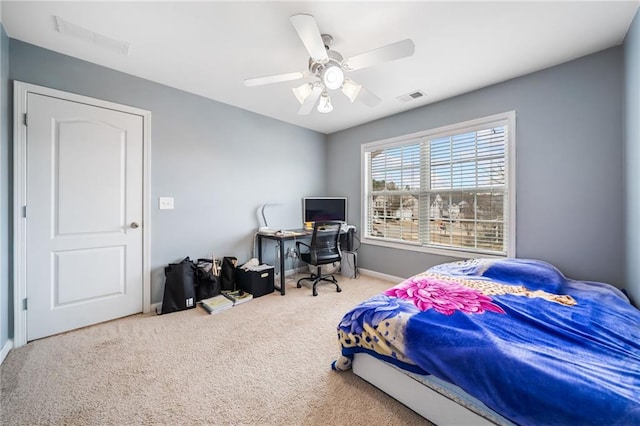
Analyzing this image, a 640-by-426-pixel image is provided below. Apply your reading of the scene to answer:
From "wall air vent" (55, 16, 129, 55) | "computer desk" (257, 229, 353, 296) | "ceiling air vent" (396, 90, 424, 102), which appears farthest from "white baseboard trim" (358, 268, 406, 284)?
"wall air vent" (55, 16, 129, 55)

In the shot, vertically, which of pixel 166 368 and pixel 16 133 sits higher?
pixel 16 133

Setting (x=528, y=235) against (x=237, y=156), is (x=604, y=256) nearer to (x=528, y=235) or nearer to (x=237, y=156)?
(x=528, y=235)

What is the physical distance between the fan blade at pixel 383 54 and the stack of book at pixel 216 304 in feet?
8.52

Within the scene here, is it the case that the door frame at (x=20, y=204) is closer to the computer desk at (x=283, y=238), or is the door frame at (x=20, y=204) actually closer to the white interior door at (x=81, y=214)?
the white interior door at (x=81, y=214)

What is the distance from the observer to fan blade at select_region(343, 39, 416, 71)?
1.51 meters

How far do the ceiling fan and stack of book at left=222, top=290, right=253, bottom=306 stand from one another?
2204 millimetres

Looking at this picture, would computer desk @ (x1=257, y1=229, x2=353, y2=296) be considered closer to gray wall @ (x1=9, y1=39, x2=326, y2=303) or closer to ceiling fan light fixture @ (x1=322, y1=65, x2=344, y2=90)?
gray wall @ (x1=9, y1=39, x2=326, y2=303)

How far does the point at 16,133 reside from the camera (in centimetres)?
195

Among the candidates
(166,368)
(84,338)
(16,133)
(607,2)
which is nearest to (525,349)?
(166,368)

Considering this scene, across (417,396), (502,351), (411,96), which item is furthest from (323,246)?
(502,351)

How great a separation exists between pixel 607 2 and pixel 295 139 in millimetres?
3372

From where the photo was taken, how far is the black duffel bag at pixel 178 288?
8.45ft

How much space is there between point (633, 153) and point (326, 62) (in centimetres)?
243

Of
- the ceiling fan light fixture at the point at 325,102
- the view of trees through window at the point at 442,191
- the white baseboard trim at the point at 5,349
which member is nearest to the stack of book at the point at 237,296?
the white baseboard trim at the point at 5,349
